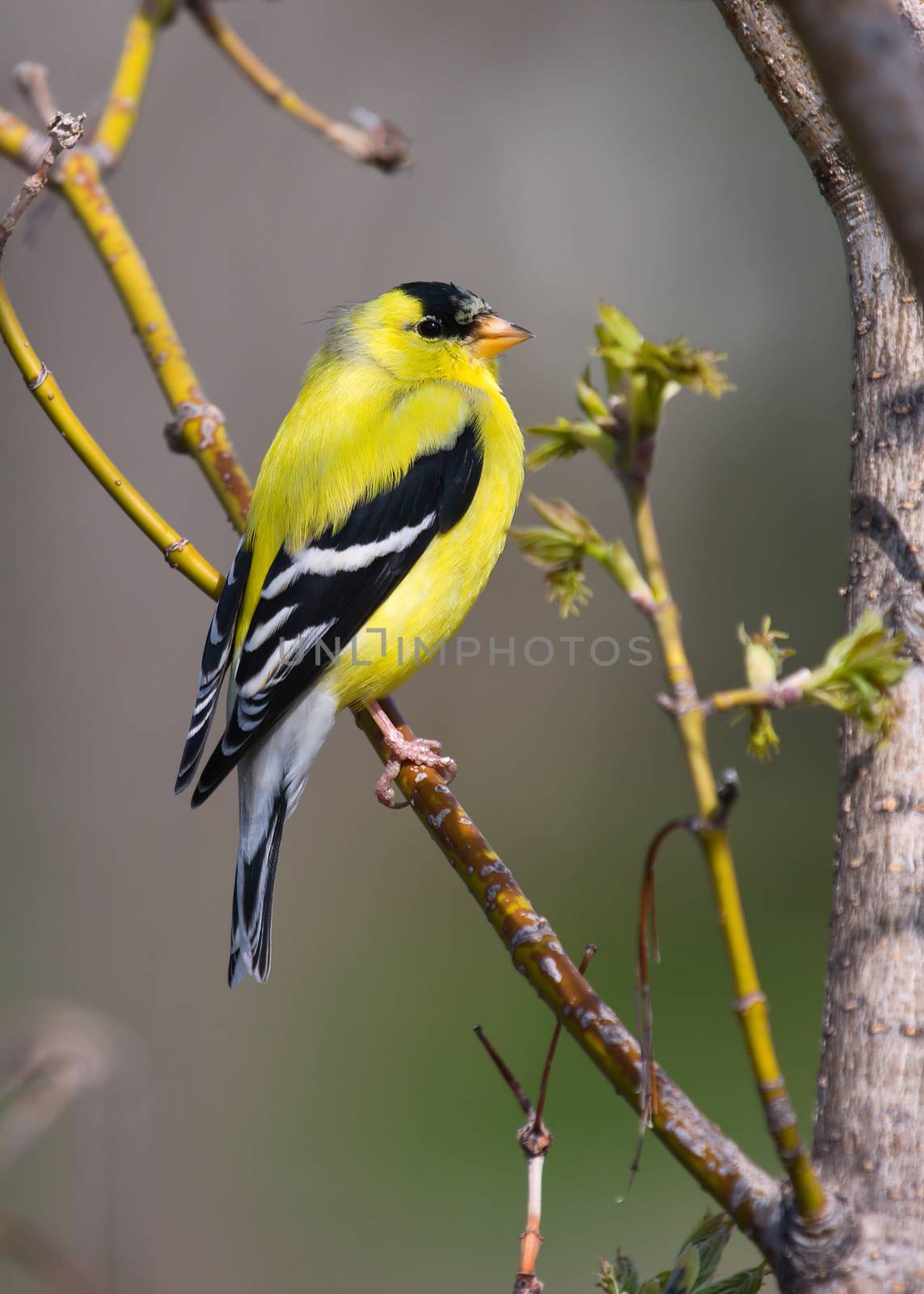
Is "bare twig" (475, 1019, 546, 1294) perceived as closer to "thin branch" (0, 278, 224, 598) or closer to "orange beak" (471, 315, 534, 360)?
"thin branch" (0, 278, 224, 598)

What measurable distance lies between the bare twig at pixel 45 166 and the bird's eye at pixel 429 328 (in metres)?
1.65

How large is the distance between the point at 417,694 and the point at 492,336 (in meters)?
2.88

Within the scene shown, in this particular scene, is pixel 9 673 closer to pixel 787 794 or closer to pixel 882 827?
pixel 787 794

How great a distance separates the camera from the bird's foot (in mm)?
1955

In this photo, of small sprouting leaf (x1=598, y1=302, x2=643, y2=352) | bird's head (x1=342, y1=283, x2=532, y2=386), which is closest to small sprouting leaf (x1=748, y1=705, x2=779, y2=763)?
small sprouting leaf (x1=598, y1=302, x2=643, y2=352)

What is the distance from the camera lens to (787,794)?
5.47m

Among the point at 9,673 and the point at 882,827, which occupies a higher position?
the point at 9,673

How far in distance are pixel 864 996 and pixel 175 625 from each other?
15.0 ft

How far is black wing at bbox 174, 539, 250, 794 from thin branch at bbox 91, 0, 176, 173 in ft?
2.54

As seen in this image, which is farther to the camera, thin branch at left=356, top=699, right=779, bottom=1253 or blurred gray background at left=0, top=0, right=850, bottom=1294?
blurred gray background at left=0, top=0, right=850, bottom=1294

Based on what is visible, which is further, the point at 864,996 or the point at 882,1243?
the point at 864,996

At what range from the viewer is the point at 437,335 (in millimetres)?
2959

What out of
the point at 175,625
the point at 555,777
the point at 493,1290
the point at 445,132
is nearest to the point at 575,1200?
the point at 493,1290

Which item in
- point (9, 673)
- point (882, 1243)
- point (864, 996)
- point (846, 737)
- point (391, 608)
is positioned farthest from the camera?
point (9, 673)
